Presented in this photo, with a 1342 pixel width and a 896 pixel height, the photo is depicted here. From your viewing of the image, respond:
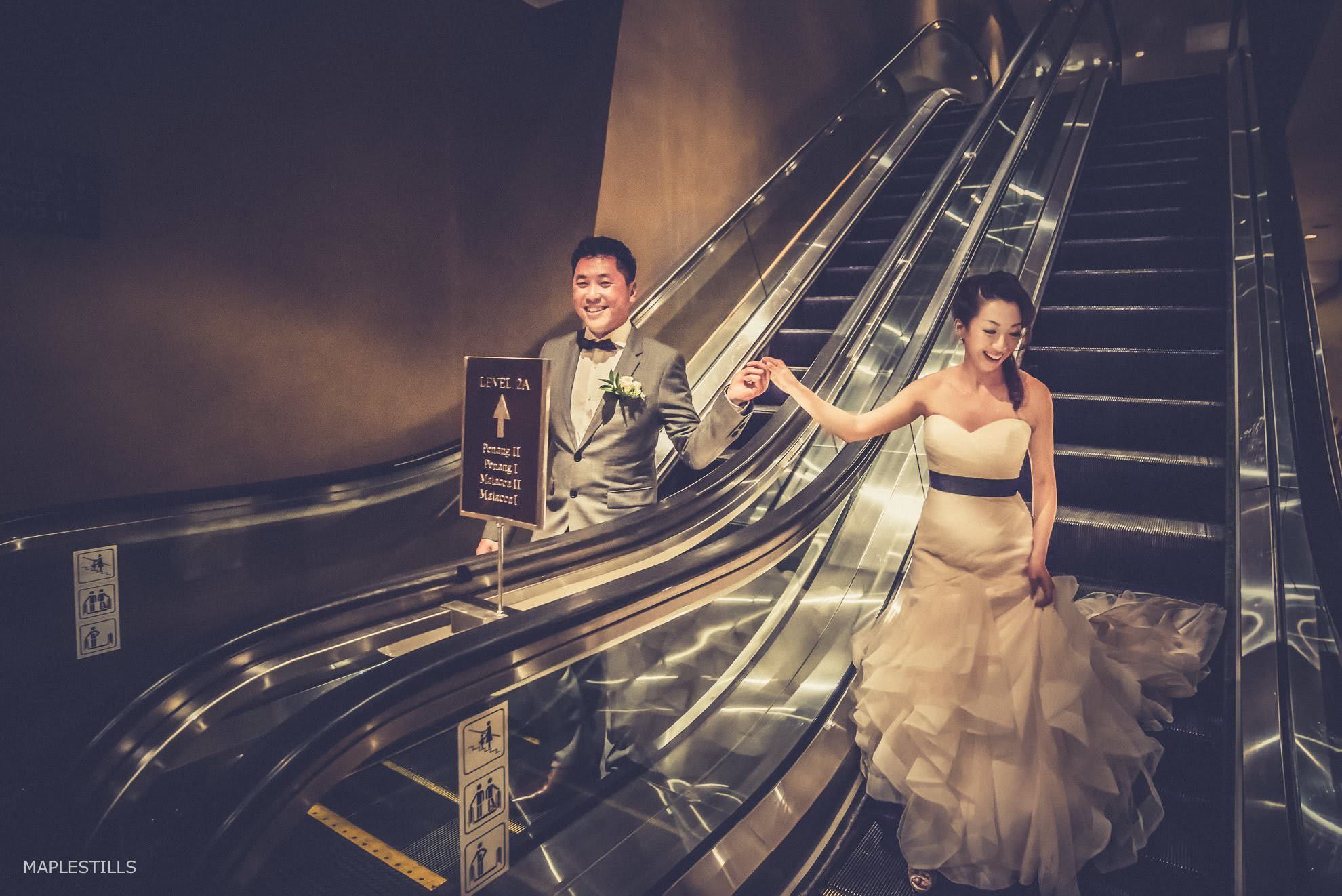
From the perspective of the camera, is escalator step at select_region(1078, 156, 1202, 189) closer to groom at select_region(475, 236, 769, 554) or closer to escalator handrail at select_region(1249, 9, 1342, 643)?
escalator handrail at select_region(1249, 9, 1342, 643)

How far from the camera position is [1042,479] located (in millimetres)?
2488

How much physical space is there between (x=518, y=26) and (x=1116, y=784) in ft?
15.7

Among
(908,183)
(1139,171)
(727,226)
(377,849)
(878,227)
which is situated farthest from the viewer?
(908,183)

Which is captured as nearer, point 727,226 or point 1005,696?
point 1005,696

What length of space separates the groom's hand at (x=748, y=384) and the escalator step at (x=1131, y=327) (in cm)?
236

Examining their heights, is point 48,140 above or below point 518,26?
below

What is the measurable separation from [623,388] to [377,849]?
1.47 metres

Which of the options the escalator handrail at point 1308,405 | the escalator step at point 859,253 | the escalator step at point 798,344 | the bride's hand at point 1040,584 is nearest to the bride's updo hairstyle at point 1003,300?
the bride's hand at point 1040,584

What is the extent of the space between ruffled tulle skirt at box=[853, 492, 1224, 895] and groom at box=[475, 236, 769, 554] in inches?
35.1

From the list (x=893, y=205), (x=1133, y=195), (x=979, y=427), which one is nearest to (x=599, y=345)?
(x=979, y=427)

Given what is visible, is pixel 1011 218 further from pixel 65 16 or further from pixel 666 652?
pixel 65 16

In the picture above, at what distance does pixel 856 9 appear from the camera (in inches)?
329

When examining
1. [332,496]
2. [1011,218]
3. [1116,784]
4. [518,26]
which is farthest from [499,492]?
[1011,218]

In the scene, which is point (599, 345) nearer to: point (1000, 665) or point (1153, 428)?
point (1000, 665)
